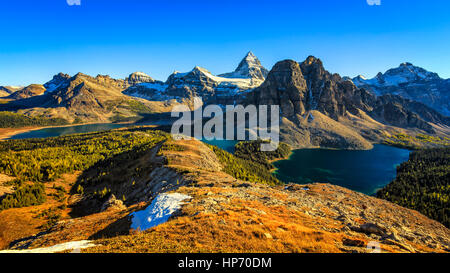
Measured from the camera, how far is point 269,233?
1336 cm

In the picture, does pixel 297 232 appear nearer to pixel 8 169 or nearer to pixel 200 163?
pixel 200 163

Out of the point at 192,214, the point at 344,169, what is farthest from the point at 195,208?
the point at 344,169

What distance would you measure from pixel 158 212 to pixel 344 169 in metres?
115

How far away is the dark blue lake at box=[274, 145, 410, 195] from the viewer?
283 feet

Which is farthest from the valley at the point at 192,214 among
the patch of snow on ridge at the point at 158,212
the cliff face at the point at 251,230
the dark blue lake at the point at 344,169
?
the dark blue lake at the point at 344,169

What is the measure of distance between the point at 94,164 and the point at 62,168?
35.0 feet

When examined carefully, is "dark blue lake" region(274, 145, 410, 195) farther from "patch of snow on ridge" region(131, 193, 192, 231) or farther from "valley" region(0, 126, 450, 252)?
"patch of snow on ridge" region(131, 193, 192, 231)

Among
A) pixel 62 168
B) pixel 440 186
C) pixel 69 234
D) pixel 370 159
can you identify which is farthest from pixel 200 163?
pixel 370 159

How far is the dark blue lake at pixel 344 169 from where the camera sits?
8612 centimetres

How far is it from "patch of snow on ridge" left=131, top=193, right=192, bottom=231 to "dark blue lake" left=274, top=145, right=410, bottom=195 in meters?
76.3

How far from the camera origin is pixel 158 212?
1920cm

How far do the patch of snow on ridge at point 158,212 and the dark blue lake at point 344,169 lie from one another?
250ft

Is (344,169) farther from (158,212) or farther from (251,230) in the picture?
(158,212)

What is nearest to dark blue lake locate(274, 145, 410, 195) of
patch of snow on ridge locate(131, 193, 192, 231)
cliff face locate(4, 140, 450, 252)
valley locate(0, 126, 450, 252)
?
valley locate(0, 126, 450, 252)
